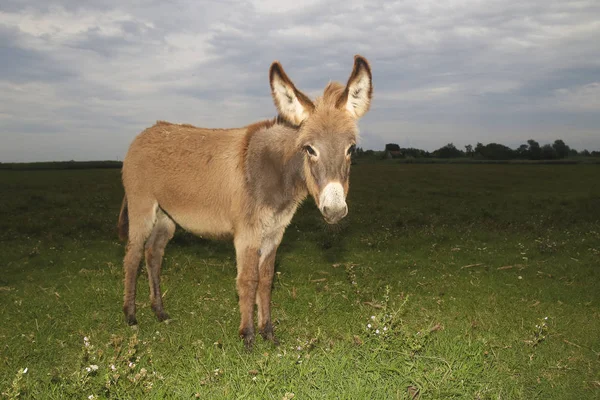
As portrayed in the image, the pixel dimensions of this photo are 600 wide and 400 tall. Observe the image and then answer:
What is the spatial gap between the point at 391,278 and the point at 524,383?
19.1 ft

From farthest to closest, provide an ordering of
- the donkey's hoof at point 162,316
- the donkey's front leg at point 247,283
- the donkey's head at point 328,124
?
the donkey's hoof at point 162,316, the donkey's front leg at point 247,283, the donkey's head at point 328,124

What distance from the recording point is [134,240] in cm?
901

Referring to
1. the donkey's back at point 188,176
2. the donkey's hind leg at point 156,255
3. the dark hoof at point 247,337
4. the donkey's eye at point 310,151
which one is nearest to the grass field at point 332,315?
the dark hoof at point 247,337

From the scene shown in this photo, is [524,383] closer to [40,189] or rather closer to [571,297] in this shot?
[571,297]

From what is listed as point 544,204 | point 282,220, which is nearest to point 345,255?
point 282,220

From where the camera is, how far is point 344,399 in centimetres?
541

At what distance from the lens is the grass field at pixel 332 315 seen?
591 cm

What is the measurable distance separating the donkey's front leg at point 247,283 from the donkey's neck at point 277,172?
749 mm

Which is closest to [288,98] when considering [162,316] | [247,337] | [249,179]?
[249,179]

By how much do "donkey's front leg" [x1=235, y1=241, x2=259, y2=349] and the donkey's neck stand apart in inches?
29.5

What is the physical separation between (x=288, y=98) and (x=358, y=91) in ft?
3.34

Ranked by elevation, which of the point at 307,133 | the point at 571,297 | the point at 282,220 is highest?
the point at 307,133

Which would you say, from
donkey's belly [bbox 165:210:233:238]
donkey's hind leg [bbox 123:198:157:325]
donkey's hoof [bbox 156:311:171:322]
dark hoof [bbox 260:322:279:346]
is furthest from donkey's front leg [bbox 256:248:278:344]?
donkey's hind leg [bbox 123:198:157:325]

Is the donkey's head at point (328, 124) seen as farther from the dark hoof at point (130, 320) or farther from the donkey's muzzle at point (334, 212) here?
the dark hoof at point (130, 320)
